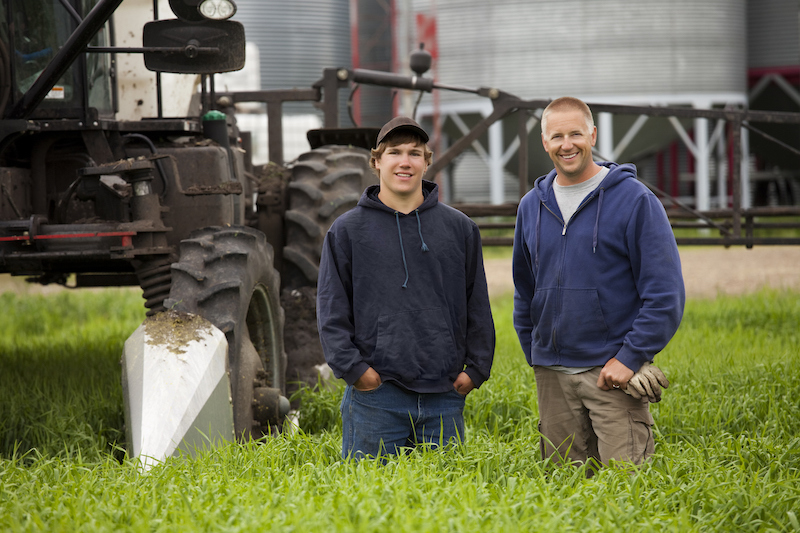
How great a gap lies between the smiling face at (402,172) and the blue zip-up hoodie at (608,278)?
1.62 feet

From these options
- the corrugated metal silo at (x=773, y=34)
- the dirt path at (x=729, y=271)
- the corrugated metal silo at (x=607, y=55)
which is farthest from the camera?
the corrugated metal silo at (x=773, y=34)

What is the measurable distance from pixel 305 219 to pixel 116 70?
133cm

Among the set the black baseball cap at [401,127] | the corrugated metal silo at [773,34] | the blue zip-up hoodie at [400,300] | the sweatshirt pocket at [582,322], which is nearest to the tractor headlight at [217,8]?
the black baseball cap at [401,127]

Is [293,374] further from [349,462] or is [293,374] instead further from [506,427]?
[349,462]

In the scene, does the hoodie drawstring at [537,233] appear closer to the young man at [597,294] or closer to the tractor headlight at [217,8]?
the young man at [597,294]

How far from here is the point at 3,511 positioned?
2559mm

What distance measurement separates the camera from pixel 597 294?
9.82 feet

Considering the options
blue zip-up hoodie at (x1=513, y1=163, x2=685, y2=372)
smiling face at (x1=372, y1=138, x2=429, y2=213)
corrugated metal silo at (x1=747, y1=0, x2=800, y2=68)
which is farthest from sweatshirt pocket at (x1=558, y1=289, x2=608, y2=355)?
corrugated metal silo at (x1=747, y1=0, x2=800, y2=68)

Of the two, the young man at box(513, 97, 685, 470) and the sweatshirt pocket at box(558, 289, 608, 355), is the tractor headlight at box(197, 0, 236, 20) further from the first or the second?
the sweatshirt pocket at box(558, 289, 608, 355)

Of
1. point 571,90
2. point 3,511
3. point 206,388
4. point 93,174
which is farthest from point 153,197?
point 571,90

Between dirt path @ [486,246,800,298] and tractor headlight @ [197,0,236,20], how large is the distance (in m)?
7.43

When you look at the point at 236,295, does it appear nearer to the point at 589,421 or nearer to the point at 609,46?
the point at 589,421

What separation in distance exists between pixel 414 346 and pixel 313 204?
2.29 m

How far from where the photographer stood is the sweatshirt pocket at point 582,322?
299 centimetres
